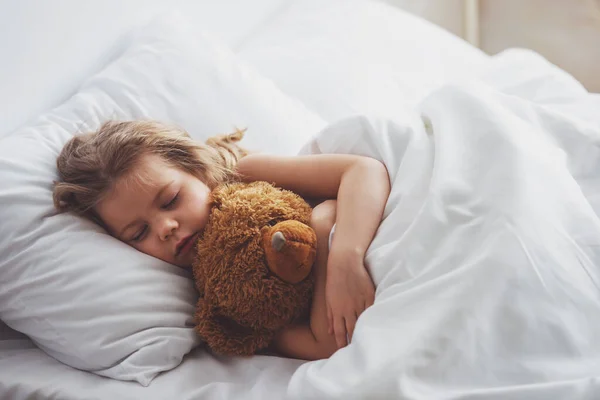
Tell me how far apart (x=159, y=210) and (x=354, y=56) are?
0.73m

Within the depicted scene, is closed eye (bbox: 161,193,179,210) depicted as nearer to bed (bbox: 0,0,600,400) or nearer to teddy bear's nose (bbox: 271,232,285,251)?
bed (bbox: 0,0,600,400)

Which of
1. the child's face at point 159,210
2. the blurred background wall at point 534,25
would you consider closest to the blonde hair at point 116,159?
the child's face at point 159,210

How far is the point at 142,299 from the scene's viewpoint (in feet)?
3.15

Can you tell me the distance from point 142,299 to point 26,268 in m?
0.17

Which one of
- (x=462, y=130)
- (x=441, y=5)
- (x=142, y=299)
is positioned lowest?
(x=441, y=5)

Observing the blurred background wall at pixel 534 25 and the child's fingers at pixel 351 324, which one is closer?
the child's fingers at pixel 351 324

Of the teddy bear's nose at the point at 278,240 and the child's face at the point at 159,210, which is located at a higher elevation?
the teddy bear's nose at the point at 278,240

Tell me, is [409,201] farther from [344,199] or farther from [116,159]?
[116,159]

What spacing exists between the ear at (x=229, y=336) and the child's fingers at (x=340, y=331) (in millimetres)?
104

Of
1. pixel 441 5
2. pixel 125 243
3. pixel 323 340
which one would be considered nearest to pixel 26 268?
pixel 125 243

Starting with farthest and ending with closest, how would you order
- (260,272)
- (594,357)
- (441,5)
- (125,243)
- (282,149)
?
(441,5) < (282,149) < (125,243) < (260,272) < (594,357)

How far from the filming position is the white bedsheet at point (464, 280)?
29.0 inches

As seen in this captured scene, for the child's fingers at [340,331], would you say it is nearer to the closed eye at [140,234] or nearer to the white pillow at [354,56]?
the closed eye at [140,234]

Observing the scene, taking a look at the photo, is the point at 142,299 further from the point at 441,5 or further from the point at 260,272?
the point at 441,5
